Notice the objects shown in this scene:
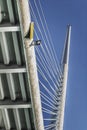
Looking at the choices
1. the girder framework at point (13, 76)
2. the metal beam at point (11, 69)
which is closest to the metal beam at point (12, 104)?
the girder framework at point (13, 76)

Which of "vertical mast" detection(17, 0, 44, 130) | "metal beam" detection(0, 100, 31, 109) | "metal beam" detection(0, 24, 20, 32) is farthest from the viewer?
"metal beam" detection(0, 100, 31, 109)

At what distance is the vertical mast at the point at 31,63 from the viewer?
449cm

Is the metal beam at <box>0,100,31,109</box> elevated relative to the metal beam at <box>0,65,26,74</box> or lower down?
lower down

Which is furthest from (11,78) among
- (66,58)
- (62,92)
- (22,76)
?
(66,58)

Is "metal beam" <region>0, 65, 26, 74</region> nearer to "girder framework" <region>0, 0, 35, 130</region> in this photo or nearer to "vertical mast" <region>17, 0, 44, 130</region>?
"girder framework" <region>0, 0, 35, 130</region>

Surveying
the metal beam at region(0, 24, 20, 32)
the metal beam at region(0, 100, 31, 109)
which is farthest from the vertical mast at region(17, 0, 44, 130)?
the metal beam at region(0, 100, 31, 109)

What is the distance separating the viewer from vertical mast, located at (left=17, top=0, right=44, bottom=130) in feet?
14.7

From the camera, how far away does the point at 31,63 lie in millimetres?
5031

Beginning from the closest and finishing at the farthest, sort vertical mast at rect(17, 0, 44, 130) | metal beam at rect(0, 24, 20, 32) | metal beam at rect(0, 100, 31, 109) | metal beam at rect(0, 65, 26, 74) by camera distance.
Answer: vertical mast at rect(17, 0, 44, 130) < metal beam at rect(0, 24, 20, 32) < metal beam at rect(0, 65, 26, 74) < metal beam at rect(0, 100, 31, 109)

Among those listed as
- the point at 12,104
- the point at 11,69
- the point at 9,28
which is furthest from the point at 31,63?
the point at 12,104

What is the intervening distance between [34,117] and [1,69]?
129 cm

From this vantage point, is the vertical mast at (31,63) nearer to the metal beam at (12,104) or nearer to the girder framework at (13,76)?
the girder framework at (13,76)

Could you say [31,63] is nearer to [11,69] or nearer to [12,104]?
[11,69]

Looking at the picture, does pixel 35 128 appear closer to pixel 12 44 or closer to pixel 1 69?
pixel 1 69
